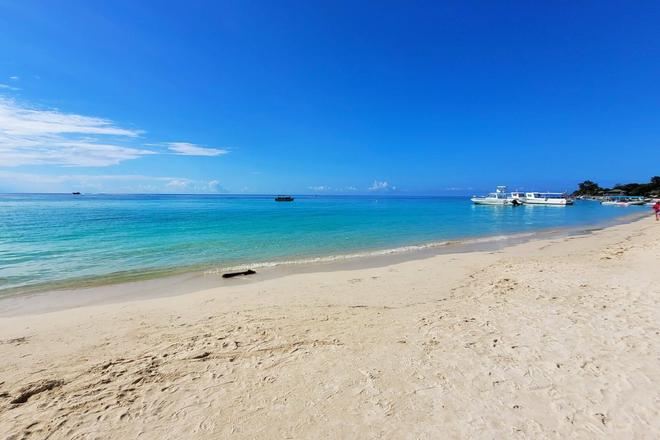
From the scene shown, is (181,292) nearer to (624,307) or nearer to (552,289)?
(552,289)

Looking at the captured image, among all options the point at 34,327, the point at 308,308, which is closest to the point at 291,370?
the point at 308,308

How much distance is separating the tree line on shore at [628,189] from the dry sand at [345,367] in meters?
134

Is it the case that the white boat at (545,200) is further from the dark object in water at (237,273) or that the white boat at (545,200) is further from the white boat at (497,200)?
the dark object in water at (237,273)

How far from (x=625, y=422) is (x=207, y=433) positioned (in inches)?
192

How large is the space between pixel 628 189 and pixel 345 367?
16748 cm

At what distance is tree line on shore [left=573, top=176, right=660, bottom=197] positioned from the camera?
110m

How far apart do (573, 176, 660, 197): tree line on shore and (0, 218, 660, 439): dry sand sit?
441ft

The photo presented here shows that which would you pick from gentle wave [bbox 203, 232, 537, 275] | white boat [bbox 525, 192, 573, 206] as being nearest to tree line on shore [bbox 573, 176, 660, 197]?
white boat [bbox 525, 192, 573, 206]

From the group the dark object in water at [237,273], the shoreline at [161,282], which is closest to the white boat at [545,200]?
the shoreline at [161,282]

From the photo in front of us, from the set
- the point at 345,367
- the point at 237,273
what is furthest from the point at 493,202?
the point at 345,367

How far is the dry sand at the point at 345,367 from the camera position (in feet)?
12.3

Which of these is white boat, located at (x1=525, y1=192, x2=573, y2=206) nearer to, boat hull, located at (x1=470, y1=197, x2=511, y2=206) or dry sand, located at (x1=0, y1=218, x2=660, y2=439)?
boat hull, located at (x1=470, y1=197, x2=511, y2=206)

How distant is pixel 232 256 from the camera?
16500 millimetres

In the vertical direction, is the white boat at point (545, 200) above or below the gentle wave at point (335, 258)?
above
